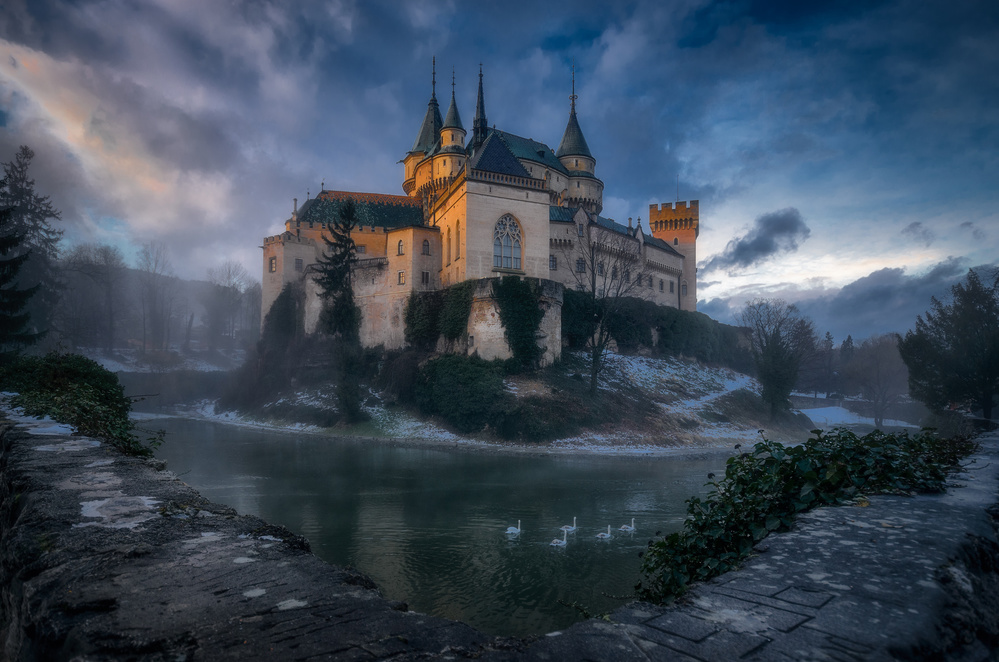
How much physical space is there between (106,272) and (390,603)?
6477 centimetres

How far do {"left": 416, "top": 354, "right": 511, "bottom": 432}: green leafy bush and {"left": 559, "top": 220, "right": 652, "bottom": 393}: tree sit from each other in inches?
415

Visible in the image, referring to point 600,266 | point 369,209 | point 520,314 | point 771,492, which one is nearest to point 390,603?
point 771,492

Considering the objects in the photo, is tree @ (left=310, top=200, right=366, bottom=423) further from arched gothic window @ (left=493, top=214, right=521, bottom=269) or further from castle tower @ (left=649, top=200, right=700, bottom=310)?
castle tower @ (left=649, top=200, right=700, bottom=310)

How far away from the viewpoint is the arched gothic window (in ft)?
106

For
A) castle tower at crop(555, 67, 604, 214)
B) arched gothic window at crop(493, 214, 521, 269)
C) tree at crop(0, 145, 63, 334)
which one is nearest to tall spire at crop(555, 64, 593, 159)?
castle tower at crop(555, 67, 604, 214)

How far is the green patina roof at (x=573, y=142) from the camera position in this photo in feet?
170

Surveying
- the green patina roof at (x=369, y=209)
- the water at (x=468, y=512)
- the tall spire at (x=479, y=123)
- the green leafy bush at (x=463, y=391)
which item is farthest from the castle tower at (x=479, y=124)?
the water at (x=468, y=512)

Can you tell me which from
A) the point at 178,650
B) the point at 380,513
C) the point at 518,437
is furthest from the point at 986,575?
the point at 518,437

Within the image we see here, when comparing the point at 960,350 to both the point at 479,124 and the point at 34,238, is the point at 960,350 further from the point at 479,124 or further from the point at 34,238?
the point at 34,238

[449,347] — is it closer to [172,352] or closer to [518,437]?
[518,437]

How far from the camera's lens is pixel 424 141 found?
49906 millimetres

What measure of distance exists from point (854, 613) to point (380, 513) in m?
11.3

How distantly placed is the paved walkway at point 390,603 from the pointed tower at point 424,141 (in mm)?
49522

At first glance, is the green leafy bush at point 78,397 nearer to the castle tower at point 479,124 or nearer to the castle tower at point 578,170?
the castle tower at point 479,124
